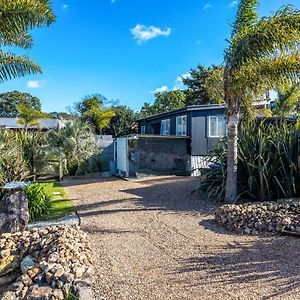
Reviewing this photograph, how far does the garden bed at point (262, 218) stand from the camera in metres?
5.82

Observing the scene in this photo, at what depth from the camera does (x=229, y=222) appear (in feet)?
20.5

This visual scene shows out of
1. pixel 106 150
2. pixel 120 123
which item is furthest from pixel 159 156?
pixel 120 123

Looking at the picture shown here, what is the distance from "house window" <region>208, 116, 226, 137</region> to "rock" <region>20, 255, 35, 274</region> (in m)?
15.2

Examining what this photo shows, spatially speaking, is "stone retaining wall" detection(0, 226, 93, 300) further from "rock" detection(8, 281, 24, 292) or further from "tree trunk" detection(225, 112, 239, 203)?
"tree trunk" detection(225, 112, 239, 203)

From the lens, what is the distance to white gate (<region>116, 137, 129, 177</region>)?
17.0 meters

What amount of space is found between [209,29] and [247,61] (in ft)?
18.1

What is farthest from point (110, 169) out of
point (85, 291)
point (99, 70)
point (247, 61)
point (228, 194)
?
point (85, 291)

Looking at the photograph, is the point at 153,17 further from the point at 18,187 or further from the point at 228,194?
the point at 18,187

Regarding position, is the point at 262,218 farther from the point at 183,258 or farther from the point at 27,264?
the point at 27,264

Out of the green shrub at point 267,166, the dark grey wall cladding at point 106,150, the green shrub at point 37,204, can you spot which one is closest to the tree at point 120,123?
the dark grey wall cladding at point 106,150

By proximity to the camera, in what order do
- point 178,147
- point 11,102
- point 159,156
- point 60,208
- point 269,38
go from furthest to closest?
point 11,102 → point 178,147 → point 159,156 → point 60,208 → point 269,38

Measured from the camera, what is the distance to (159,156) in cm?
1772

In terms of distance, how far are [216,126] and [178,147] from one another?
2.70 metres

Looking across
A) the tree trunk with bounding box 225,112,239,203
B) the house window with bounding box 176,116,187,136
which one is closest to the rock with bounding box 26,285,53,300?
the tree trunk with bounding box 225,112,239,203
